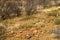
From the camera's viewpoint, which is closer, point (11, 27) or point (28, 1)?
point (11, 27)

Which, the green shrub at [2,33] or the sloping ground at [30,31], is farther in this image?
the green shrub at [2,33]

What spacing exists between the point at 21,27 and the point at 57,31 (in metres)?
1.91

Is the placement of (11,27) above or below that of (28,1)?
below

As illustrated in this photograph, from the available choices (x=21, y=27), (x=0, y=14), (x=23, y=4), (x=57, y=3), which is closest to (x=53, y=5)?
(x=57, y=3)

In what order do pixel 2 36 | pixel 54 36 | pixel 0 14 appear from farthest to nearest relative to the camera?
pixel 0 14
pixel 2 36
pixel 54 36

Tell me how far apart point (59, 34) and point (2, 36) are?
205 cm

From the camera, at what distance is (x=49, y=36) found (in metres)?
6.60

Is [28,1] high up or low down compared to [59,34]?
up

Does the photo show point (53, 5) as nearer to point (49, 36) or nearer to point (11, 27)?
point (11, 27)

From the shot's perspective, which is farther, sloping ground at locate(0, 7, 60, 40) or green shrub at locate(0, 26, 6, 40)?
green shrub at locate(0, 26, 6, 40)

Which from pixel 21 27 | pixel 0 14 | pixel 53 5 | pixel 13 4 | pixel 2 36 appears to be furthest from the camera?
pixel 53 5

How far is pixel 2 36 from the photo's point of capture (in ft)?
23.4

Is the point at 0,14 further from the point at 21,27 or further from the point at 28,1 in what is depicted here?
the point at 21,27

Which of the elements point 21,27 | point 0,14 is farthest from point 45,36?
point 0,14
